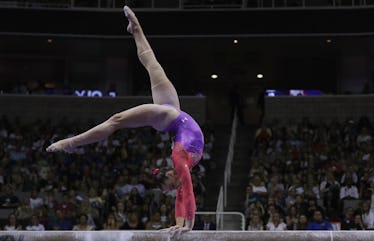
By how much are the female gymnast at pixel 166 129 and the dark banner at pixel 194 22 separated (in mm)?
11718

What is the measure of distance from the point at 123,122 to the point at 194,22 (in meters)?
12.7

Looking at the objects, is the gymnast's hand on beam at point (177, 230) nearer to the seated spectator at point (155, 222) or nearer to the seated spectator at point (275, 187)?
the seated spectator at point (155, 222)

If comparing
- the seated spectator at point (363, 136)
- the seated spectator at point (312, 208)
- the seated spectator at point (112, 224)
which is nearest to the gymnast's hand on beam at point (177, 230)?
the seated spectator at point (112, 224)

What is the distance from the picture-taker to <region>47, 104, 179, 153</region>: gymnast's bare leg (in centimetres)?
682

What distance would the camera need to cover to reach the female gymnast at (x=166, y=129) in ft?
21.9

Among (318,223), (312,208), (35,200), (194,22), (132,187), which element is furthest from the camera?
(194,22)

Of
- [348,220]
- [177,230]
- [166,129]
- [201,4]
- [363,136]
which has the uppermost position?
[201,4]

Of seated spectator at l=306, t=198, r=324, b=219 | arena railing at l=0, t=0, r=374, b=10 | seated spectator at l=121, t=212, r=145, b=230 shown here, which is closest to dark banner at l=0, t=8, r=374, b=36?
arena railing at l=0, t=0, r=374, b=10

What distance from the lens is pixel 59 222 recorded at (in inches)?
527

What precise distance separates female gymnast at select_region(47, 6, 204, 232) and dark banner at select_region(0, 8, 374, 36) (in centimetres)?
1172

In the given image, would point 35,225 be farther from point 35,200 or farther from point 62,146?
point 62,146

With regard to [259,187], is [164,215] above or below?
below

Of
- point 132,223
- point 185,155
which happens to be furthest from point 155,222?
point 185,155

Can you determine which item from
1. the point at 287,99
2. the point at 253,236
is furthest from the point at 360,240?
the point at 287,99
